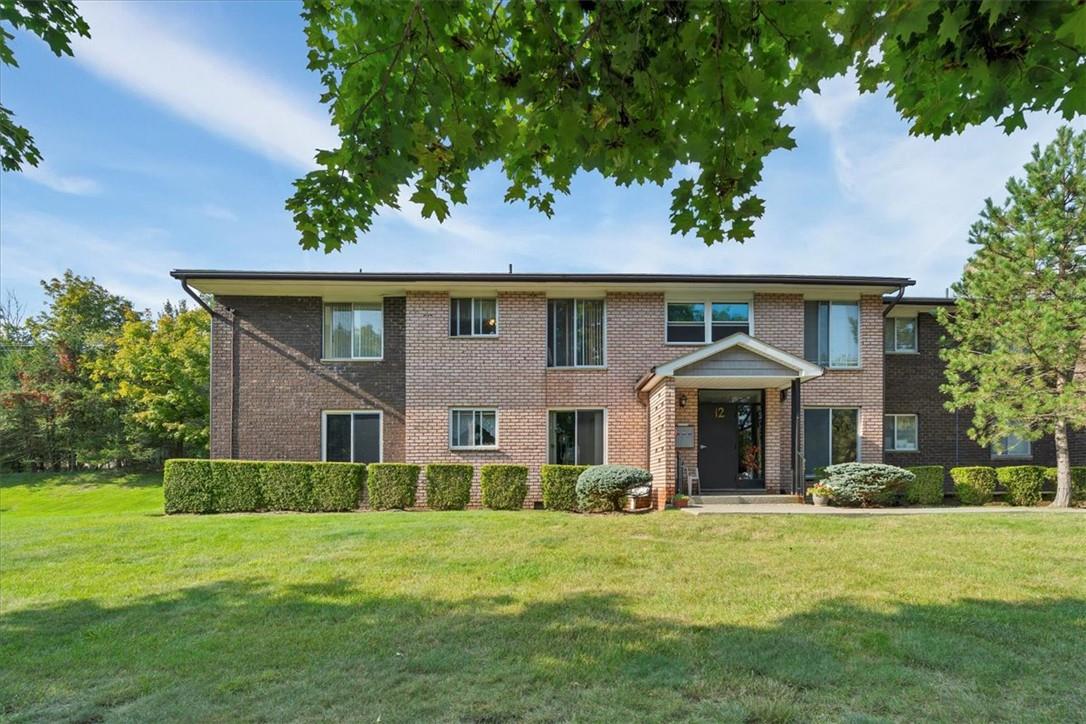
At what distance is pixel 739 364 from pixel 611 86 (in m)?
9.90

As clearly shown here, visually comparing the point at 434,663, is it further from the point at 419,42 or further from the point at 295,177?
the point at 419,42

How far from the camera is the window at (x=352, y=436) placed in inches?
550

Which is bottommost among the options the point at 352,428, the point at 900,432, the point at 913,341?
the point at 900,432

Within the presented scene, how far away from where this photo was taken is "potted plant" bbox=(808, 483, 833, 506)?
11.9 metres

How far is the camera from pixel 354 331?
14.3 metres

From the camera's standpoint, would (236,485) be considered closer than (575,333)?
Yes

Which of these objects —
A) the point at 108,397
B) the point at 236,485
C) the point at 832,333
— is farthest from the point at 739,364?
the point at 108,397

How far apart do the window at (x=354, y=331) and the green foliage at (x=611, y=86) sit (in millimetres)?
10997

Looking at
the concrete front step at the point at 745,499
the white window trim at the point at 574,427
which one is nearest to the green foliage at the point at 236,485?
the white window trim at the point at 574,427

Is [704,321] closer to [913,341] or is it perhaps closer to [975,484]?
[913,341]

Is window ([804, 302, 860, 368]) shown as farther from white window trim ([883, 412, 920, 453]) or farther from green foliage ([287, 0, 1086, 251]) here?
green foliage ([287, 0, 1086, 251])

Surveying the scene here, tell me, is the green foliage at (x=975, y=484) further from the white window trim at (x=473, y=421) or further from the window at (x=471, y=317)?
the window at (x=471, y=317)

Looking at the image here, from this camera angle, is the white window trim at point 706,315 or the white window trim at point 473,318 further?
the white window trim at point 706,315

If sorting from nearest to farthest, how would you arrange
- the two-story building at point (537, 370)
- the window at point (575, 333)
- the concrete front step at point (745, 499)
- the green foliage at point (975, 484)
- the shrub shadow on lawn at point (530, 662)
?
the shrub shadow on lawn at point (530, 662) < the concrete front step at point (745, 499) < the green foliage at point (975, 484) < the two-story building at point (537, 370) < the window at point (575, 333)
